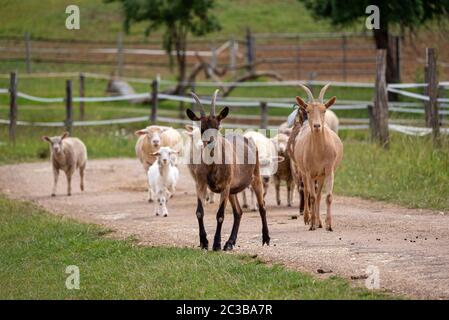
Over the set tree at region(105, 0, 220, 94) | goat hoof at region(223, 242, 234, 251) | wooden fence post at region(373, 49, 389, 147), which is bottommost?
goat hoof at region(223, 242, 234, 251)

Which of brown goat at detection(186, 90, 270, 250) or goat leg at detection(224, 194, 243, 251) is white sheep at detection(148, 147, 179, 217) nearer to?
goat leg at detection(224, 194, 243, 251)

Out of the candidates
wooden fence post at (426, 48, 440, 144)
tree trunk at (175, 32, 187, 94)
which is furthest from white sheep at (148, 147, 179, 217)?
tree trunk at (175, 32, 187, 94)

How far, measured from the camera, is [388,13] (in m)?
30.5

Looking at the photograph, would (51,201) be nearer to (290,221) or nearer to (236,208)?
(290,221)

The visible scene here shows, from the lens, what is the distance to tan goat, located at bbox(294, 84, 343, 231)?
13992mm

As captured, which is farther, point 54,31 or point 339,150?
point 54,31

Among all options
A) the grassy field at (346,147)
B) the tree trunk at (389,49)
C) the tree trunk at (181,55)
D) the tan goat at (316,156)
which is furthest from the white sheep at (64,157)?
the tree trunk at (181,55)

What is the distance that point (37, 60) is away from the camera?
44.7 m

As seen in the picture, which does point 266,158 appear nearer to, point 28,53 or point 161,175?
point 161,175

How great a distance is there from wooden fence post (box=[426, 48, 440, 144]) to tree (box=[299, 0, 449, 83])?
8.55 m

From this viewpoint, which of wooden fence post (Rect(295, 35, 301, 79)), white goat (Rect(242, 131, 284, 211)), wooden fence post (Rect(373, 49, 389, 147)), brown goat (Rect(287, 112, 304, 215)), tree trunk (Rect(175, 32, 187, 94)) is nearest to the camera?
brown goat (Rect(287, 112, 304, 215))

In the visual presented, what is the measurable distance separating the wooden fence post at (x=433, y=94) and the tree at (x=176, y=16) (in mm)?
14733
